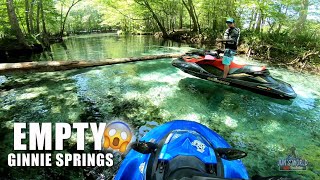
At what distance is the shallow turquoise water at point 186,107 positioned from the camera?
11.9 ft

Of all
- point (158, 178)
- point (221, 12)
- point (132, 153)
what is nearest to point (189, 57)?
point (132, 153)

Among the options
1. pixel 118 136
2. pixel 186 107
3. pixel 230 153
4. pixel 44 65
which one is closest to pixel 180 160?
pixel 230 153

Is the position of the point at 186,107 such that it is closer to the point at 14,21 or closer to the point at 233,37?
the point at 233,37

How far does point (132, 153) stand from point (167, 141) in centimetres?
48

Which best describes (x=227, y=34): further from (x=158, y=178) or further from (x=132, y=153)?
(x=158, y=178)

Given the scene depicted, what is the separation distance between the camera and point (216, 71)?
6477mm

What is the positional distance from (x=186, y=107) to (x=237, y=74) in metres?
2.03

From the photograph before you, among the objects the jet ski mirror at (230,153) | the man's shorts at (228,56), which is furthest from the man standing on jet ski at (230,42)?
the jet ski mirror at (230,153)

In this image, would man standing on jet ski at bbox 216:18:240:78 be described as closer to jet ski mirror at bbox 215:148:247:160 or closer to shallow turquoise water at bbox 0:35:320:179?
shallow turquoise water at bbox 0:35:320:179

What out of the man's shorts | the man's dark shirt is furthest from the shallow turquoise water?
the man's dark shirt

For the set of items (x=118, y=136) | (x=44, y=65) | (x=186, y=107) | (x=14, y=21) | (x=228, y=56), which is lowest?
(x=186, y=107)

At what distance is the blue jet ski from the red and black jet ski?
14.1 feet

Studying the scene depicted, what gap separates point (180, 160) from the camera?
56.5 inches

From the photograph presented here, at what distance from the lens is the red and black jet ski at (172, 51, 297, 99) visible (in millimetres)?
5461
